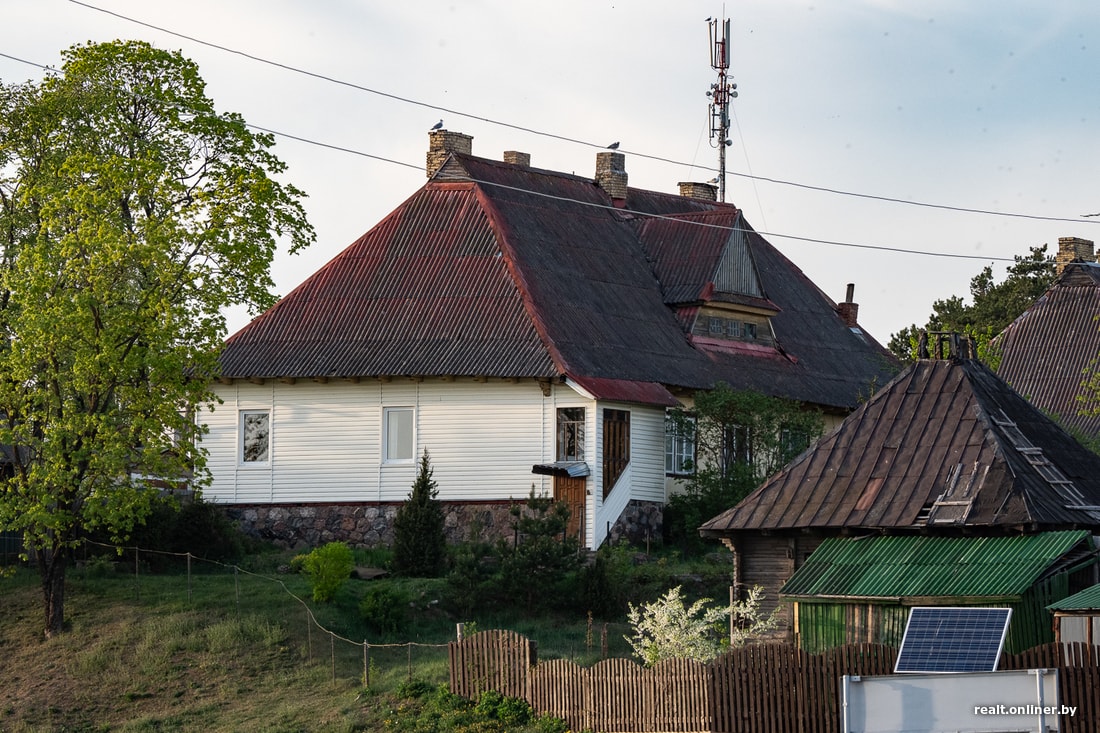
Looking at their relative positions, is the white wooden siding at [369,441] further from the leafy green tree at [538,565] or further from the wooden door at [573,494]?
the leafy green tree at [538,565]

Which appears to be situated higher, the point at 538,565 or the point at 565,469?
the point at 565,469

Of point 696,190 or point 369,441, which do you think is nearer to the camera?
point 369,441

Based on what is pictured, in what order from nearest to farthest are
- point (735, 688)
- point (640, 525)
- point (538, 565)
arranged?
1. point (735, 688)
2. point (538, 565)
3. point (640, 525)

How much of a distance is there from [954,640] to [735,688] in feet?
9.72

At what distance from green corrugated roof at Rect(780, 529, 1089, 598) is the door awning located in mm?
10339

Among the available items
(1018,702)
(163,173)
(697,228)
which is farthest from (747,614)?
(697,228)

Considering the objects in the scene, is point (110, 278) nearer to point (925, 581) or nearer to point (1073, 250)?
point (925, 581)

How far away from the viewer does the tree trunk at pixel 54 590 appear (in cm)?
3078

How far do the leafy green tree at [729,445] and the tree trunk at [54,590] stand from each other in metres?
12.9

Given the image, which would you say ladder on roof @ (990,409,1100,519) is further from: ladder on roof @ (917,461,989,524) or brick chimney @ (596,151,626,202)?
brick chimney @ (596,151,626,202)

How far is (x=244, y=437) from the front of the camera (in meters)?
39.1

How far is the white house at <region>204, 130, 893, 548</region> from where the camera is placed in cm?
3684

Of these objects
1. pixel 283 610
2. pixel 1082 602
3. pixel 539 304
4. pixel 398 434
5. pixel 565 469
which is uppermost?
pixel 539 304

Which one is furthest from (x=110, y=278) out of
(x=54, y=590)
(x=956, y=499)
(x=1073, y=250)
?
(x=1073, y=250)
